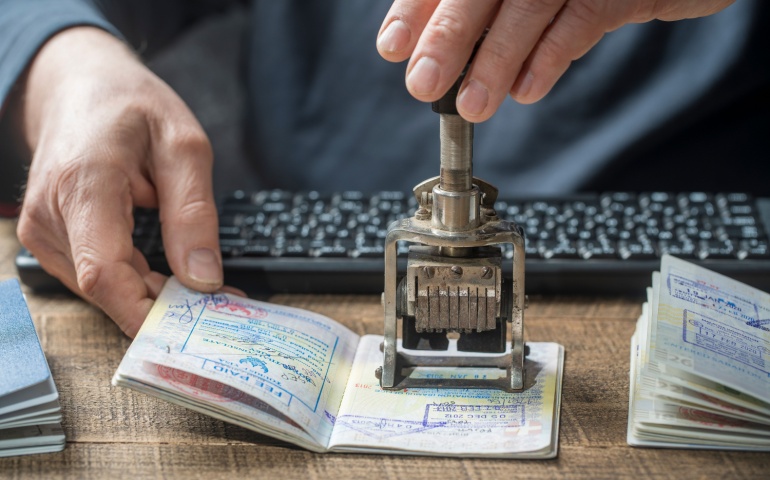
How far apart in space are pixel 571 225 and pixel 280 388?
348mm

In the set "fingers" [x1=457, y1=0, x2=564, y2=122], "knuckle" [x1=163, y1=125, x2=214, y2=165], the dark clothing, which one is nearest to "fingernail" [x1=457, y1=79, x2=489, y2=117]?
"fingers" [x1=457, y1=0, x2=564, y2=122]

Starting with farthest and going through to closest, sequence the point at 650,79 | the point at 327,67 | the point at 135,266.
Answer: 1. the point at 327,67
2. the point at 650,79
3. the point at 135,266

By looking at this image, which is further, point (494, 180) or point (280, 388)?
point (494, 180)

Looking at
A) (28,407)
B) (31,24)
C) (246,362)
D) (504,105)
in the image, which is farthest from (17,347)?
(504,105)

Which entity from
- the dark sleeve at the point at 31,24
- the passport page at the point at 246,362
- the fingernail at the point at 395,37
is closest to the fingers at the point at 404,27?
the fingernail at the point at 395,37

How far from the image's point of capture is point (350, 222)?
0.84m

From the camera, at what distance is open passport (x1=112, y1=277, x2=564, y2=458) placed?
58 centimetres

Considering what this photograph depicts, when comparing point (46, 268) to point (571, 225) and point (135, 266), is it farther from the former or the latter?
point (571, 225)

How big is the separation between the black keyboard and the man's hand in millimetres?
223

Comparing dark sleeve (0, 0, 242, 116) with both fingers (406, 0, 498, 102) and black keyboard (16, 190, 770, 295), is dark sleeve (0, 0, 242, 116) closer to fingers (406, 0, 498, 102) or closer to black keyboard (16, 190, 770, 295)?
black keyboard (16, 190, 770, 295)

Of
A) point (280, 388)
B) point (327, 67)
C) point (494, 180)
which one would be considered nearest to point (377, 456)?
point (280, 388)

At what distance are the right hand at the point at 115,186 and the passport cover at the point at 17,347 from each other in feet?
0.17

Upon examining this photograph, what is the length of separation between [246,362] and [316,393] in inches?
2.1

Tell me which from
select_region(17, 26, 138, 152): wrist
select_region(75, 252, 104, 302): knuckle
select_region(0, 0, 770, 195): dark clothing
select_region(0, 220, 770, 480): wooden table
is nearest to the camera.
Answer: select_region(0, 220, 770, 480): wooden table
